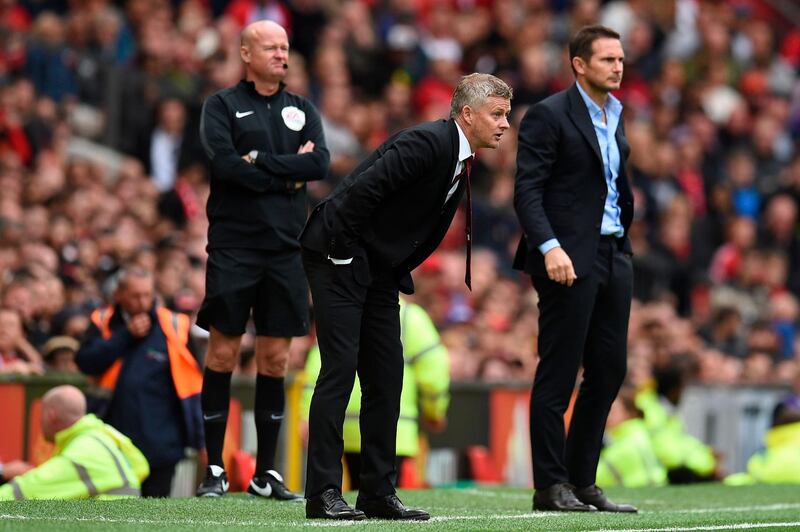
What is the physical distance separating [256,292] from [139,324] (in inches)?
55.1

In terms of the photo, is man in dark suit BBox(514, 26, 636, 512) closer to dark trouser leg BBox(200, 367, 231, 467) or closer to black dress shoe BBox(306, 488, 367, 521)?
black dress shoe BBox(306, 488, 367, 521)

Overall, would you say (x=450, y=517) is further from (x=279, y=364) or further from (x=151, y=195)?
(x=151, y=195)

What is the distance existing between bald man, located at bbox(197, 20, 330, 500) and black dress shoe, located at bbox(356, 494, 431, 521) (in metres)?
1.07

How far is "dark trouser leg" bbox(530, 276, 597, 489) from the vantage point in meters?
8.44

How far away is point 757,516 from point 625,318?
3.91 ft

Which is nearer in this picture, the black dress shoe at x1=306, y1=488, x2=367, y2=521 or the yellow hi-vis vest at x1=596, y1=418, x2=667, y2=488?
the black dress shoe at x1=306, y1=488, x2=367, y2=521

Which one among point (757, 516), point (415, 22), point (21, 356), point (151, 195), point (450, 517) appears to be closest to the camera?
point (450, 517)

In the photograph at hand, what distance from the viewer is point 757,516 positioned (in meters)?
8.52

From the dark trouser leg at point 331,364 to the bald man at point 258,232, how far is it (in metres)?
1.14

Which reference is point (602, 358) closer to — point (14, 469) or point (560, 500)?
point (560, 500)

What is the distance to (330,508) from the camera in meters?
7.34

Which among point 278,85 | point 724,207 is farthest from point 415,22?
point 278,85

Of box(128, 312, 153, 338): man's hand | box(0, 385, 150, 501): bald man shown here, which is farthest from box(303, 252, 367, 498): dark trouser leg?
box(128, 312, 153, 338): man's hand

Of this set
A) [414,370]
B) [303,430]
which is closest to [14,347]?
[303,430]
